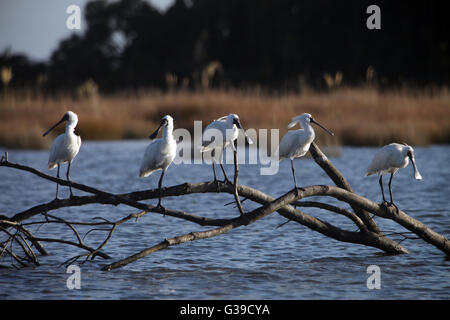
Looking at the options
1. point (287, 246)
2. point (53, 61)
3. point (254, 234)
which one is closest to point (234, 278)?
point (287, 246)

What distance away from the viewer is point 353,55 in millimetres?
29984

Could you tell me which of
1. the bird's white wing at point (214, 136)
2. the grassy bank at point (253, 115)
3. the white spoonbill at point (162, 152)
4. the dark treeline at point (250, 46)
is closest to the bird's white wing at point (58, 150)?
the white spoonbill at point (162, 152)

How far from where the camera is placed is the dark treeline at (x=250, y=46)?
93.4 feet

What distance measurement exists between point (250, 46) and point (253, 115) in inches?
645

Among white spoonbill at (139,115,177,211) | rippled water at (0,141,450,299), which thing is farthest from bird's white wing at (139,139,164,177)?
rippled water at (0,141,450,299)

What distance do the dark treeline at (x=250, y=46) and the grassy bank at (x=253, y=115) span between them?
28.2 feet

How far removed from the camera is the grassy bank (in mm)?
17250

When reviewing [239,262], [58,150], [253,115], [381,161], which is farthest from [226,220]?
[253,115]

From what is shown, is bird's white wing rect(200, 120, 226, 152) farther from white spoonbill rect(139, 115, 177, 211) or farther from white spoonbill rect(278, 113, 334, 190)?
white spoonbill rect(278, 113, 334, 190)

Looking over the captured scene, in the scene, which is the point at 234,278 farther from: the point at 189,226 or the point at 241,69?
the point at 241,69

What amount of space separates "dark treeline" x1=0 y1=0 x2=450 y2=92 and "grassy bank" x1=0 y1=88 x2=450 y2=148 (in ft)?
28.2

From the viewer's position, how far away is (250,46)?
3381cm

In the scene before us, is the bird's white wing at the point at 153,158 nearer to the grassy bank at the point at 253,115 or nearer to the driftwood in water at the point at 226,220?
the driftwood in water at the point at 226,220

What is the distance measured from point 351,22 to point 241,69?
583cm
